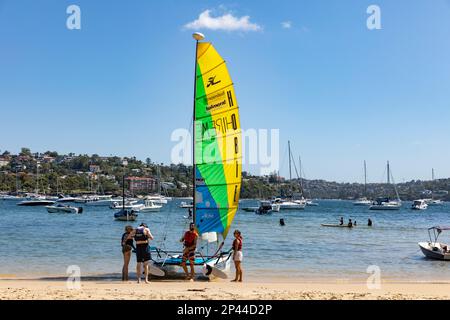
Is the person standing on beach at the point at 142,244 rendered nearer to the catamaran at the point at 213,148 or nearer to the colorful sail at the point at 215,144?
the catamaran at the point at 213,148

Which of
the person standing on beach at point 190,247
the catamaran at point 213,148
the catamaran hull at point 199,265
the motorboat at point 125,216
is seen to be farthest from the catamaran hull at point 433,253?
the motorboat at point 125,216

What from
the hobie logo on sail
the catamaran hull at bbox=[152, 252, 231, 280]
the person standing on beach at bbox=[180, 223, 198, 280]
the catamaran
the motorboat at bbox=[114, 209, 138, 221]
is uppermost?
the hobie logo on sail

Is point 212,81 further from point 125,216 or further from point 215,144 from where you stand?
point 125,216

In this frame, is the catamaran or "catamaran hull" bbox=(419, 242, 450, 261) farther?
"catamaran hull" bbox=(419, 242, 450, 261)

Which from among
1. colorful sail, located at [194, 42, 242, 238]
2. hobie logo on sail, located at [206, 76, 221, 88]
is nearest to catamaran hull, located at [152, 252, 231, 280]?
colorful sail, located at [194, 42, 242, 238]

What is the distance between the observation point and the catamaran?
1544 cm

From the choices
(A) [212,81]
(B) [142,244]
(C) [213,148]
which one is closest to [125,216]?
(C) [213,148]

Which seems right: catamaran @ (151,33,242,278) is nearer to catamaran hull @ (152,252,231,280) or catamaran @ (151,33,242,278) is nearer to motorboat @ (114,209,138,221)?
catamaran hull @ (152,252,231,280)

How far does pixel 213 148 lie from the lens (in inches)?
612

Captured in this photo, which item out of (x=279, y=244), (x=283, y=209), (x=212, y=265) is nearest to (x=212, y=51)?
(x=212, y=265)

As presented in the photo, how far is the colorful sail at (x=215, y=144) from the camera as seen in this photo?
15.4 meters

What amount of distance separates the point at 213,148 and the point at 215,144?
137mm
